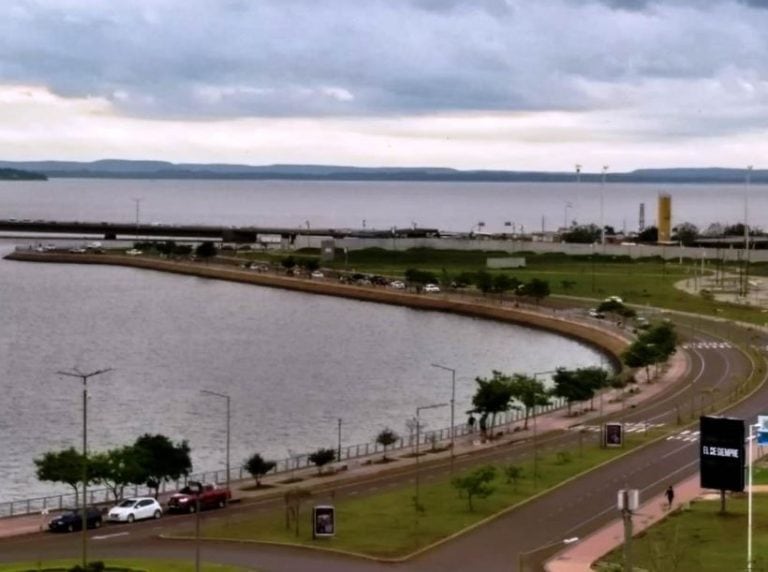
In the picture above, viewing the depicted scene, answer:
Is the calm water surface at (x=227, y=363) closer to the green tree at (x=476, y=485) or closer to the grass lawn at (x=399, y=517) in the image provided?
the grass lawn at (x=399, y=517)

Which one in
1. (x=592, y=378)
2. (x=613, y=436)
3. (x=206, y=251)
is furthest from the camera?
(x=206, y=251)

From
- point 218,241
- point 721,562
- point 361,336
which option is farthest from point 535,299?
point 218,241

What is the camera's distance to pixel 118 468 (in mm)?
43438

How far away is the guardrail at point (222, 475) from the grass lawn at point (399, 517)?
6682 millimetres

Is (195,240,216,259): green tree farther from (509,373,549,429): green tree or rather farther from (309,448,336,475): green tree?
(309,448,336,475): green tree

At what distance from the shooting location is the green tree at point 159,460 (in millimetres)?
43812

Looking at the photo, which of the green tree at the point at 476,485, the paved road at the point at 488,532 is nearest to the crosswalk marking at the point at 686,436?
the paved road at the point at 488,532

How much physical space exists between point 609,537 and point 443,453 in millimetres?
16539

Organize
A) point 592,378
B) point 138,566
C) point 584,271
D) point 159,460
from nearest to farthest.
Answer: point 138,566, point 159,460, point 592,378, point 584,271

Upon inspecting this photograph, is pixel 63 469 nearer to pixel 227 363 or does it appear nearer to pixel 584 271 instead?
pixel 227 363

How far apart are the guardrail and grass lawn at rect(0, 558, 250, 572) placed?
8.30 m

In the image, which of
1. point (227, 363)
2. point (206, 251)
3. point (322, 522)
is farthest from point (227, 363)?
point (206, 251)

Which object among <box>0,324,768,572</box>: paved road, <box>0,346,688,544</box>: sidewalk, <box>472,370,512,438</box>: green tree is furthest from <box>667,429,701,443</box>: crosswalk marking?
<box>472,370,512,438</box>: green tree

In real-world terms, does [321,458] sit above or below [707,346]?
below
